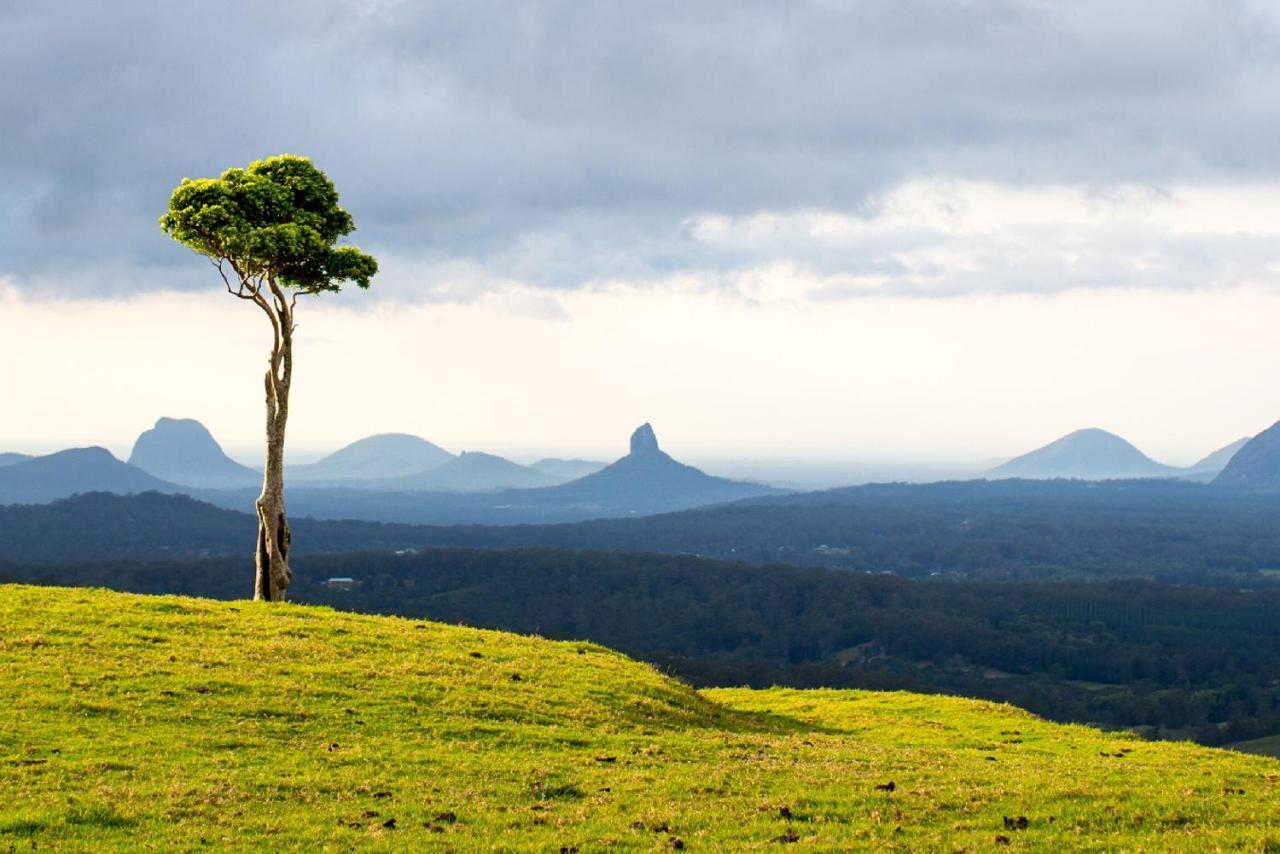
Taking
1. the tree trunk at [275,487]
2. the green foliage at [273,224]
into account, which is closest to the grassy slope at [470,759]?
the tree trunk at [275,487]

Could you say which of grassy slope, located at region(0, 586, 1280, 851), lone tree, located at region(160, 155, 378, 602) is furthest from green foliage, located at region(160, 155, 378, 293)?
grassy slope, located at region(0, 586, 1280, 851)

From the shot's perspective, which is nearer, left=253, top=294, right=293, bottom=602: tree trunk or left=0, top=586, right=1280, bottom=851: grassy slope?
left=0, top=586, right=1280, bottom=851: grassy slope

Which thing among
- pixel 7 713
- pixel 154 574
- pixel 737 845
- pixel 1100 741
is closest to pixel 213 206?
pixel 7 713

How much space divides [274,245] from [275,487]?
29.2 feet

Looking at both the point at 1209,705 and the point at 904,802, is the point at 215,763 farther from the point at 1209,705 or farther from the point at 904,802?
the point at 1209,705

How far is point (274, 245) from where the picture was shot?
37438 mm

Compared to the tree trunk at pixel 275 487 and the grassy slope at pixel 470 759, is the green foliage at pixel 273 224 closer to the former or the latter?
the tree trunk at pixel 275 487

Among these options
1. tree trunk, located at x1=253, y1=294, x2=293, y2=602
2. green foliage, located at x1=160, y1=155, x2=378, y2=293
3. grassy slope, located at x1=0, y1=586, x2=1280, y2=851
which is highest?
green foliage, located at x1=160, y1=155, x2=378, y2=293

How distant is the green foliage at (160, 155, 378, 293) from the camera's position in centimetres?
3722

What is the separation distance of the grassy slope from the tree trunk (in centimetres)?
472

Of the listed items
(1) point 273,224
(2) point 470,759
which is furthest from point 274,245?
(2) point 470,759

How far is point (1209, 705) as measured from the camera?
158 meters

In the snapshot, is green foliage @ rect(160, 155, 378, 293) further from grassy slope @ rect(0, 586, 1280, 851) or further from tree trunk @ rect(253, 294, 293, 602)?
grassy slope @ rect(0, 586, 1280, 851)

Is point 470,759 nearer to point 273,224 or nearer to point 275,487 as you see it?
point 275,487
